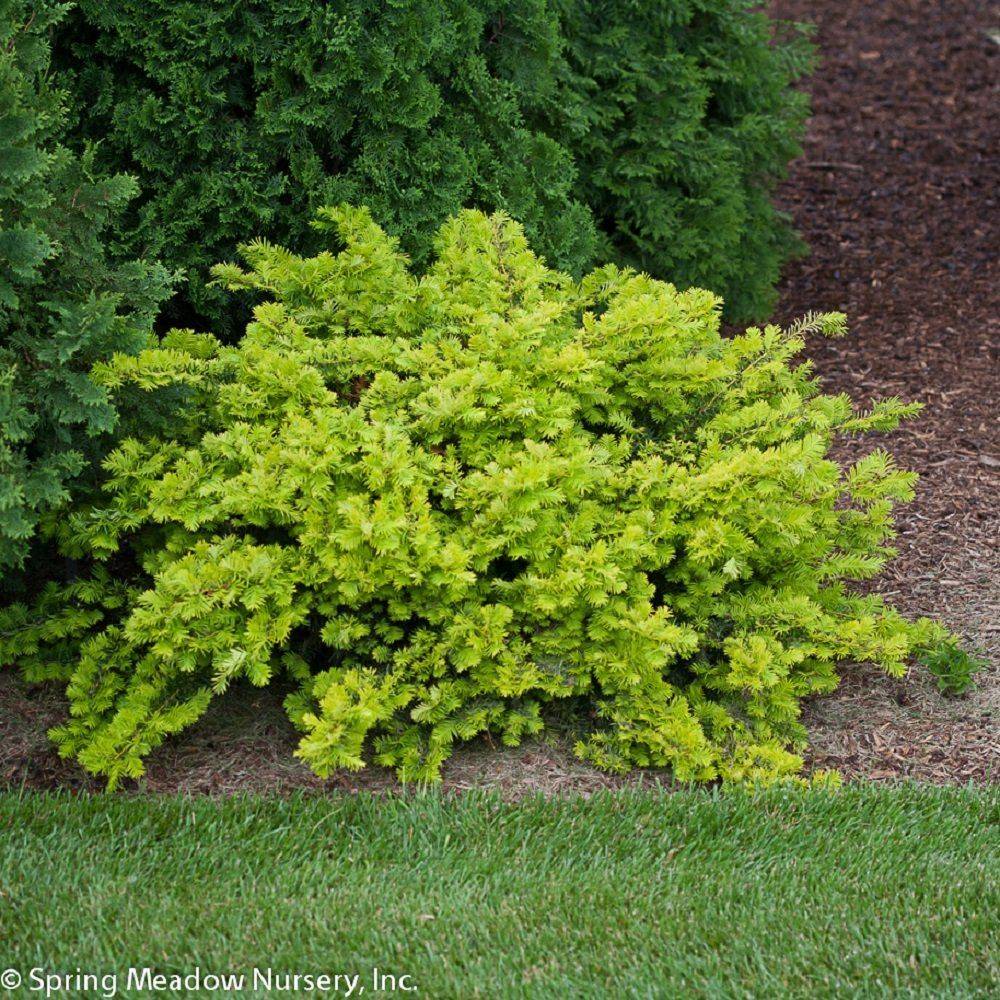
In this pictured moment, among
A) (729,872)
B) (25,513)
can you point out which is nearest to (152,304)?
(25,513)

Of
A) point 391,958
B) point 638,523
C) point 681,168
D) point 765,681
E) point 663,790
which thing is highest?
point 681,168

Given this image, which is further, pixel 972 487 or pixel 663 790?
pixel 972 487

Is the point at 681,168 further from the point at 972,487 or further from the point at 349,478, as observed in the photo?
the point at 349,478

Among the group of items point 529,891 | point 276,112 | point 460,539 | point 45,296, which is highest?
point 276,112

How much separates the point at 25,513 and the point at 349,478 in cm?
96

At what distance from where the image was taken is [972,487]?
5262mm

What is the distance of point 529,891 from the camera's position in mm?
3236

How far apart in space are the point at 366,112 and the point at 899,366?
313 centimetres

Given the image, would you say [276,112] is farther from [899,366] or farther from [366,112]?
[899,366]

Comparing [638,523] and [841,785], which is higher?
[638,523]

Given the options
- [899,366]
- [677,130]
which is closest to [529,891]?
[677,130]

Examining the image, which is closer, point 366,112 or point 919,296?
point 366,112

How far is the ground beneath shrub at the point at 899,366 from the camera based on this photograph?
388 cm

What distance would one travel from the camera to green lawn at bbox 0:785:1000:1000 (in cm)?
298
